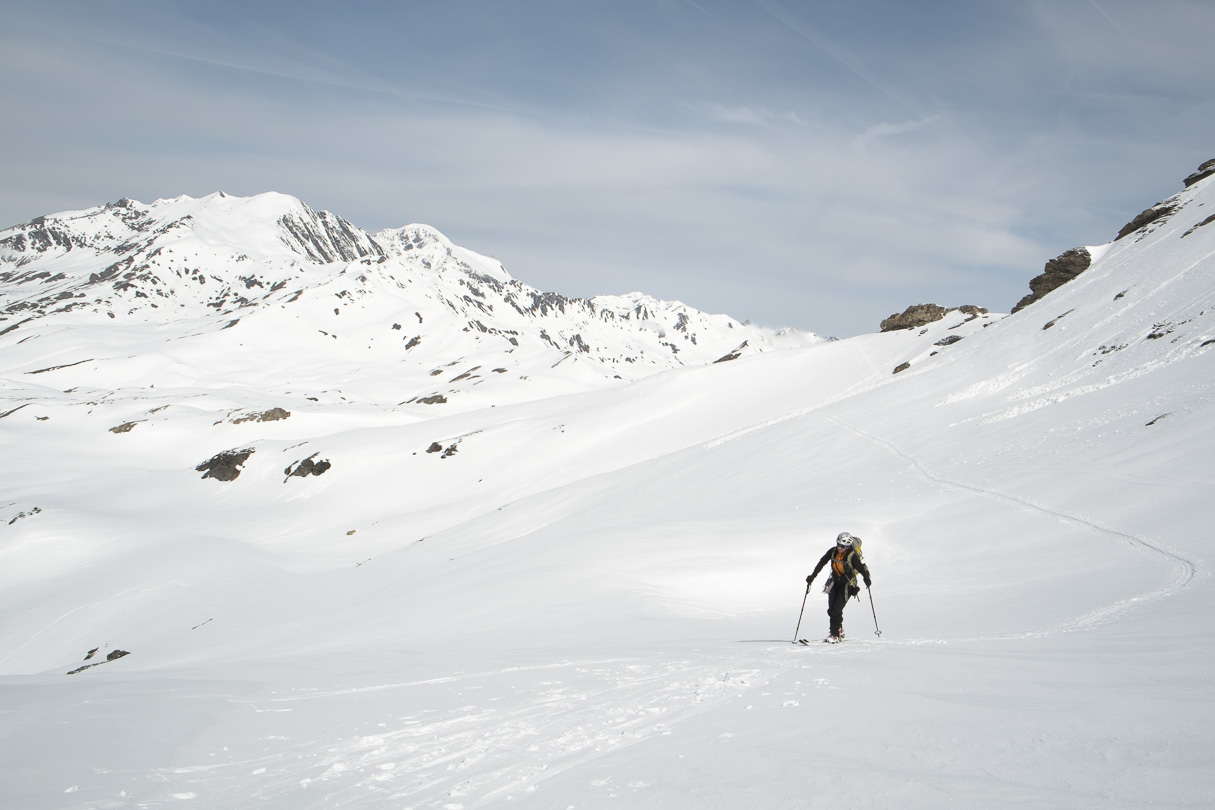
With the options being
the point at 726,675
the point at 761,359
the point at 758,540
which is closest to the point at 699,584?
the point at 758,540

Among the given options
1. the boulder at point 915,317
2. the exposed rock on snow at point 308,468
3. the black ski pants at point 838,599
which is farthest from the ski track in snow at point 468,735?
the boulder at point 915,317

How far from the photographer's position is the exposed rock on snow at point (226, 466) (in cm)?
6012

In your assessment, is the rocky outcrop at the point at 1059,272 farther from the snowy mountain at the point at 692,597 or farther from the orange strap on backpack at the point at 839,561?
the orange strap on backpack at the point at 839,561

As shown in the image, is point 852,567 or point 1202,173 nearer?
point 852,567

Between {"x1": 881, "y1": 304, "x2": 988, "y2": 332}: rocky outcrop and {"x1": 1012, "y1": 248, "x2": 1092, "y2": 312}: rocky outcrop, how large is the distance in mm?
8391

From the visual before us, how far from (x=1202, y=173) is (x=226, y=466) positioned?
85.5m

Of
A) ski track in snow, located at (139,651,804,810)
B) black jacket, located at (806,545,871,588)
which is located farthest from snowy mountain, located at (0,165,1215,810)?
black jacket, located at (806,545,871,588)

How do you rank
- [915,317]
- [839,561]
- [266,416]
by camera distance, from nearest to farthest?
[839,561]
[915,317]
[266,416]

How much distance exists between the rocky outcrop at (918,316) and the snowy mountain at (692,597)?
644 centimetres

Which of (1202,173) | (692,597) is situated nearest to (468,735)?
(692,597)

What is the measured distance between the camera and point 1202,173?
55188mm

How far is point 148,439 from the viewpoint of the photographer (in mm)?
74688

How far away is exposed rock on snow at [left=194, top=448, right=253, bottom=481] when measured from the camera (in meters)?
60.1

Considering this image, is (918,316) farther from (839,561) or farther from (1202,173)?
(839,561)
